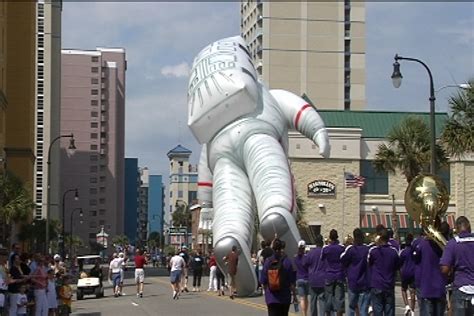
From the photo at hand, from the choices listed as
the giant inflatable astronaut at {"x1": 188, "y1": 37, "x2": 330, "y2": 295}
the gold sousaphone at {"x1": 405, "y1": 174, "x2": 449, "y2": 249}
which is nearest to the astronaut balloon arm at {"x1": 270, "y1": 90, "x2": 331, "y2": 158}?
the giant inflatable astronaut at {"x1": 188, "y1": 37, "x2": 330, "y2": 295}

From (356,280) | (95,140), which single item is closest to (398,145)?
(356,280)

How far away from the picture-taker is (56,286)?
815 inches

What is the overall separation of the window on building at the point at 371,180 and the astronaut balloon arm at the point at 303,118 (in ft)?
117

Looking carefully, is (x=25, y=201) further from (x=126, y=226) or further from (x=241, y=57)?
(x=126, y=226)

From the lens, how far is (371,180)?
210 ft

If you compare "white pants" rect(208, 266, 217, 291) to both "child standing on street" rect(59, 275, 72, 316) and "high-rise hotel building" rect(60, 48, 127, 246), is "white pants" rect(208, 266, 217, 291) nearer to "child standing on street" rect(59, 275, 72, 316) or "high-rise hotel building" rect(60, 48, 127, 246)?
"child standing on street" rect(59, 275, 72, 316)

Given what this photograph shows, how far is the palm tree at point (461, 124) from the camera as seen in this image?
25.0m

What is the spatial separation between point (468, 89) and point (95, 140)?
140m

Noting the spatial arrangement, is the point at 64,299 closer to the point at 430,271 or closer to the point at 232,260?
A: the point at 232,260

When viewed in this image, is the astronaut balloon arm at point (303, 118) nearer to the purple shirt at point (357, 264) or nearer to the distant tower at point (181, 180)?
the purple shirt at point (357, 264)

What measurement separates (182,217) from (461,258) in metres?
129

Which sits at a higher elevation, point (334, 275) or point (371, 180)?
point (371, 180)

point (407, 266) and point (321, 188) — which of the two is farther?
point (321, 188)

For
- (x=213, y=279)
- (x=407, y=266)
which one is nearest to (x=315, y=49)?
(x=213, y=279)
